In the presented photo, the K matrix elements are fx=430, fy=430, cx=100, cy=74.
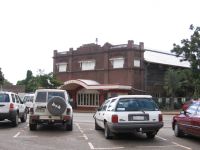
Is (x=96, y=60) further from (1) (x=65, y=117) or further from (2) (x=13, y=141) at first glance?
(2) (x=13, y=141)

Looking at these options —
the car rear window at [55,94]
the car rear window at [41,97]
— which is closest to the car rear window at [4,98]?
the car rear window at [41,97]

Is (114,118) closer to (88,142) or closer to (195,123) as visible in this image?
(88,142)

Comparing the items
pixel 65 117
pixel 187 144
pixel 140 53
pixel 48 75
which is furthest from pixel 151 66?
pixel 187 144

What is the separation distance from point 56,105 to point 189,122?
6.07m

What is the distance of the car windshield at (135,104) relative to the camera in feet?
49.4

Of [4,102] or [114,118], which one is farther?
[4,102]

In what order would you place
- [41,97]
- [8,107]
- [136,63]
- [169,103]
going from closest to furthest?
[41,97] → [8,107] → [136,63] → [169,103]

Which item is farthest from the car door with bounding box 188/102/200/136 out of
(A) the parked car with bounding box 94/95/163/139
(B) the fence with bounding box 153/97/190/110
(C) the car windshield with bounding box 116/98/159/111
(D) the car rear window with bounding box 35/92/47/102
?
(B) the fence with bounding box 153/97/190/110

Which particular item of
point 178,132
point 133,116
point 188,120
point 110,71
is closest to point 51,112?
point 133,116

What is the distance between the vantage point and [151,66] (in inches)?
2329

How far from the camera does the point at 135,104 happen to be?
15.2 metres

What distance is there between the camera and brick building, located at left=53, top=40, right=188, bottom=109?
56.4m

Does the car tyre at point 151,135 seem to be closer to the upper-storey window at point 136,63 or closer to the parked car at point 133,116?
the parked car at point 133,116

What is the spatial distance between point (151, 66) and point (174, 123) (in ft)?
139
